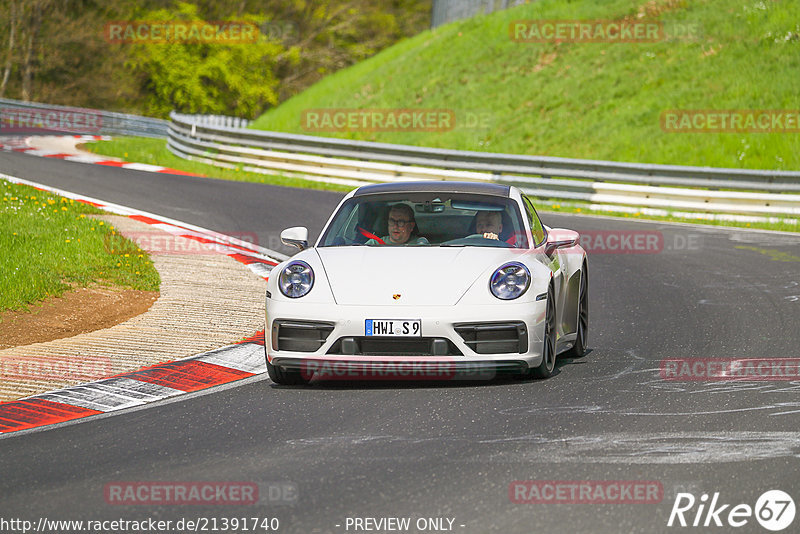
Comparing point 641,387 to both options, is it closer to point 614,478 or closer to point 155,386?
point 614,478

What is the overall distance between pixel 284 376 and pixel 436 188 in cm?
191

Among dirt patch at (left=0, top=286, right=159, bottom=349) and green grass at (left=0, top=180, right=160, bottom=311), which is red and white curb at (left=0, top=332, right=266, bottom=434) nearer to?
dirt patch at (left=0, top=286, right=159, bottom=349)

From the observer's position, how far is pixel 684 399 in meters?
6.63

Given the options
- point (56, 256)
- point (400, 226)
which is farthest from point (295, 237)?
point (56, 256)

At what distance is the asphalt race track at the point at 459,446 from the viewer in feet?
15.0

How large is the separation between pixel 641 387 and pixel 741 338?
7.15 ft

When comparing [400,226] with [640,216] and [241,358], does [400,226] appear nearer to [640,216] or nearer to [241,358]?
[241,358]

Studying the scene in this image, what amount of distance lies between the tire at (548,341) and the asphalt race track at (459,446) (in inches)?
4.1

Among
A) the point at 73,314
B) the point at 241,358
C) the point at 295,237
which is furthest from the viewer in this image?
the point at 73,314

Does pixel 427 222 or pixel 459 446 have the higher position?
pixel 427 222

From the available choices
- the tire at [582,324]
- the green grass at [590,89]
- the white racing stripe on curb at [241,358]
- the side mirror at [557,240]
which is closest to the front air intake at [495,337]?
the side mirror at [557,240]

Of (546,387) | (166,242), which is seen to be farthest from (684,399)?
(166,242)

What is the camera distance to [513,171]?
73.0 ft

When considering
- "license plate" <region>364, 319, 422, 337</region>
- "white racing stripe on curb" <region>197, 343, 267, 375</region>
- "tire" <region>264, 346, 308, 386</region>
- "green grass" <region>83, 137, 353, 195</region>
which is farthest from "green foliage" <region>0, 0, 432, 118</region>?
"license plate" <region>364, 319, 422, 337</region>
